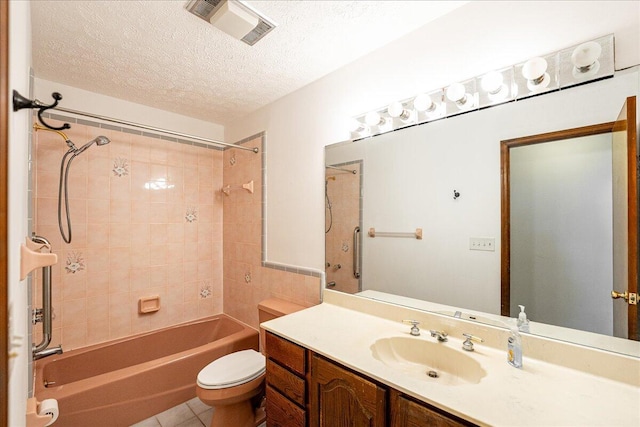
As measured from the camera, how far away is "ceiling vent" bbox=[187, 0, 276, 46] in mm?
1279

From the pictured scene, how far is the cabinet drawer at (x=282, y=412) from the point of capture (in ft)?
4.16

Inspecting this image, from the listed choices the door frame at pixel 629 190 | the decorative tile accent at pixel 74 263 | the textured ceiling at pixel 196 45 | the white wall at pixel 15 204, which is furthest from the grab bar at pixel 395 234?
the decorative tile accent at pixel 74 263

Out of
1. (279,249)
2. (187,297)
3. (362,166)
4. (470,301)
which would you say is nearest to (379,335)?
(470,301)

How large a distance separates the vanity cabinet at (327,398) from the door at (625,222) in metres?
0.70

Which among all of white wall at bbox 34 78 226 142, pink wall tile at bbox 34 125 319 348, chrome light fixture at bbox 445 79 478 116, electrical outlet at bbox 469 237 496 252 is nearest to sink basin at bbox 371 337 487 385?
electrical outlet at bbox 469 237 496 252

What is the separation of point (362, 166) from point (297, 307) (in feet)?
3.57

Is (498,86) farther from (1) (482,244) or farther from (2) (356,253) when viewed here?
(2) (356,253)

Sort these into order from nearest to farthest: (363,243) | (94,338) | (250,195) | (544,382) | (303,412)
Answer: (544,382), (303,412), (363,243), (94,338), (250,195)

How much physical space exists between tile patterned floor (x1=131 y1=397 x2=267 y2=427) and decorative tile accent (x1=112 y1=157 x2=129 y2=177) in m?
1.85

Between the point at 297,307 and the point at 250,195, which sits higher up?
the point at 250,195

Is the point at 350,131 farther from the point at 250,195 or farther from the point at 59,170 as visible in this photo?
the point at 59,170

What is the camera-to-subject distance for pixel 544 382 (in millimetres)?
938

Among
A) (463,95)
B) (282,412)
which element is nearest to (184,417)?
(282,412)

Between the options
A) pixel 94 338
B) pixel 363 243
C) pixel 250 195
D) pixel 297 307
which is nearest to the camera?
pixel 363 243
